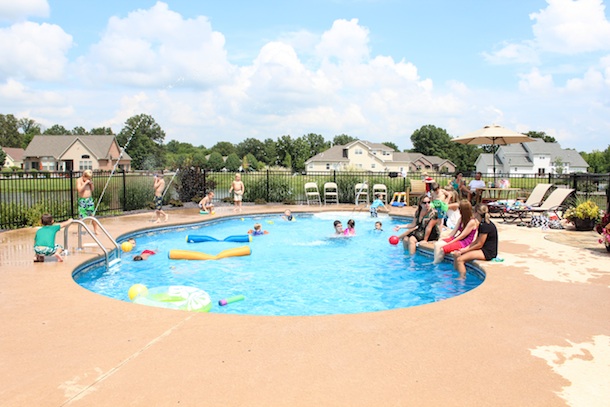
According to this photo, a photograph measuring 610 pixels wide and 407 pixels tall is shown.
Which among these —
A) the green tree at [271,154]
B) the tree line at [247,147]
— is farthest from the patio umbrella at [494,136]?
the green tree at [271,154]

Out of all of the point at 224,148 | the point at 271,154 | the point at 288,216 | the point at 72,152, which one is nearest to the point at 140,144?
the point at 72,152

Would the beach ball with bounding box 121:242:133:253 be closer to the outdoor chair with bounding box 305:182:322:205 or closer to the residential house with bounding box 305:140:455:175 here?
the outdoor chair with bounding box 305:182:322:205

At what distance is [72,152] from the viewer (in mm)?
69875

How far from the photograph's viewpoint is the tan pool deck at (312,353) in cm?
328

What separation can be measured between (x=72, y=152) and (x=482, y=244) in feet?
241

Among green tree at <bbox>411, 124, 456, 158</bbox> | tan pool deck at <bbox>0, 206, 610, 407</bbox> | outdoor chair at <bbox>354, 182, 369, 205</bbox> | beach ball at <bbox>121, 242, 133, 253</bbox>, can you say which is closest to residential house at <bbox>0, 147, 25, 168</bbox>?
outdoor chair at <bbox>354, 182, 369, 205</bbox>

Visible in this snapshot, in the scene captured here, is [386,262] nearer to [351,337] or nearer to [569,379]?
[351,337]

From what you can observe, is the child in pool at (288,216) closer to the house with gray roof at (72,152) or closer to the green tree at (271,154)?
the house with gray roof at (72,152)

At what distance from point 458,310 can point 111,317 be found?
3877mm

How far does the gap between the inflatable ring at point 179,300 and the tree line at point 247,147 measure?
207ft

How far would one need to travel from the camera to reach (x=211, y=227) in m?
14.7

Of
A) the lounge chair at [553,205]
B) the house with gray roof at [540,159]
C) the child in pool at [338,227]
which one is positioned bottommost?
the child in pool at [338,227]

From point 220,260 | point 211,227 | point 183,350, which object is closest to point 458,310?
point 183,350

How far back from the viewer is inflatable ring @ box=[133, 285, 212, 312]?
6262 mm
